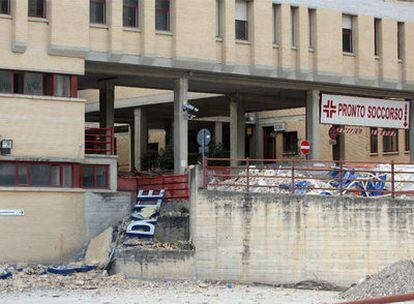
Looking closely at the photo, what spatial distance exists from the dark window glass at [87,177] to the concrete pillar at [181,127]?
4678mm

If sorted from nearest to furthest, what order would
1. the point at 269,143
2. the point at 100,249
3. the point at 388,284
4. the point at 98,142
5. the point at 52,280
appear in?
the point at 388,284
the point at 52,280
the point at 100,249
the point at 98,142
the point at 269,143

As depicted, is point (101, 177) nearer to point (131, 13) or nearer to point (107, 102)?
point (107, 102)

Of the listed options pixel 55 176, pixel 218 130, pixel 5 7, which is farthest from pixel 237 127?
pixel 5 7

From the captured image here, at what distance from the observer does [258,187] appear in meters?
31.1

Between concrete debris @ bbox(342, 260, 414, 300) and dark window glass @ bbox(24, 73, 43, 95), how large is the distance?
49.3 ft

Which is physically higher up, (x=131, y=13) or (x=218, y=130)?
(x=131, y=13)

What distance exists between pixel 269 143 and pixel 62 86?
2520 centimetres

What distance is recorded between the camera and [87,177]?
34.5m

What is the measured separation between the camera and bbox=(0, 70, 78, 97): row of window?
32688mm

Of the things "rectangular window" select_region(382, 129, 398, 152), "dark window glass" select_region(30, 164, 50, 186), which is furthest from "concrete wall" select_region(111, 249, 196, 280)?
"rectangular window" select_region(382, 129, 398, 152)

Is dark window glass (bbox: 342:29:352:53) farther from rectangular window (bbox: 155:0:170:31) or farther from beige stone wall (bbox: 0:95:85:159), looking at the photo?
beige stone wall (bbox: 0:95:85:159)

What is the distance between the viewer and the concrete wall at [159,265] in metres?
30.3

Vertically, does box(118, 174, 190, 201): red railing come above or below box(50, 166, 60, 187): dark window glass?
below

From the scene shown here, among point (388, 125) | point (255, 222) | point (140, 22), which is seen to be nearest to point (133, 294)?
point (255, 222)
